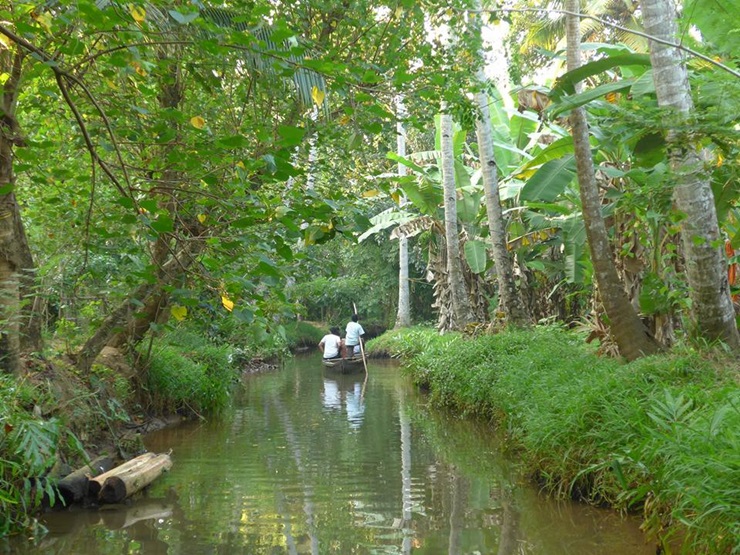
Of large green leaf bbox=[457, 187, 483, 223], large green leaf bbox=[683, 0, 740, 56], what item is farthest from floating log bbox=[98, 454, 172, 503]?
large green leaf bbox=[457, 187, 483, 223]

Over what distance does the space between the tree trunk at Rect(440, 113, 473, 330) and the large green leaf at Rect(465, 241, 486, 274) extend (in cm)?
41

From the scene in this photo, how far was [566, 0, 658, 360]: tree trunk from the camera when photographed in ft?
28.2

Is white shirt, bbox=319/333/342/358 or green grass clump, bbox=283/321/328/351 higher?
green grass clump, bbox=283/321/328/351

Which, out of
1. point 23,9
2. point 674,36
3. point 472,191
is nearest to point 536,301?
point 472,191

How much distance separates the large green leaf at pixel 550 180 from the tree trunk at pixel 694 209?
163 inches

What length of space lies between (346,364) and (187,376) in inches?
344

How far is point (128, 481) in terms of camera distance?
7.00m

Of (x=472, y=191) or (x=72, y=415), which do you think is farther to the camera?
(x=472, y=191)

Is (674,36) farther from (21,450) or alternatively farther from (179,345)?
(179,345)

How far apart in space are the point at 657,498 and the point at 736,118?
9.52ft

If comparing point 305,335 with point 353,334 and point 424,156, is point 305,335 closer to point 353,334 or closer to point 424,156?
point 353,334

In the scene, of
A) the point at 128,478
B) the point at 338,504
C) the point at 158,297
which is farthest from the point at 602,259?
the point at 158,297

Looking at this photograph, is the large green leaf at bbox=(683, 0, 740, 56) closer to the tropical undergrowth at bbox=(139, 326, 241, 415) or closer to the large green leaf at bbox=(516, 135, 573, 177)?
the large green leaf at bbox=(516, 135, 573, 177)

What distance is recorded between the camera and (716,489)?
14.1 ft
